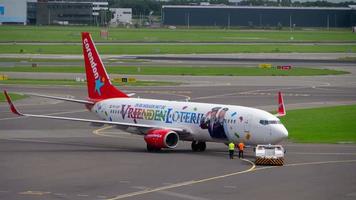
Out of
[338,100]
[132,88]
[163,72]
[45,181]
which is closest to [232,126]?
[45,181]

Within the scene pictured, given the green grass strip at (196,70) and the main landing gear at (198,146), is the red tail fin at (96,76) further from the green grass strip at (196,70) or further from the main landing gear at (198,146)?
the green grass strip at (196,70)

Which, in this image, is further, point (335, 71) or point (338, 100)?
point (335, 71)

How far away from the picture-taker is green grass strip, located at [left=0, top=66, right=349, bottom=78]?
14775 cm

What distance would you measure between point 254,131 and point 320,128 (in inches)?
750

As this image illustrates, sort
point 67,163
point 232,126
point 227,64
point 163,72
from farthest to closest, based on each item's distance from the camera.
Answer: point 227,64, point 163,72, point 232,126, point 67,163

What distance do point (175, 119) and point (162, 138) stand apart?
2.52 metres

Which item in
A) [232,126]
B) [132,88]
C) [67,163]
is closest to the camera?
[67,163]

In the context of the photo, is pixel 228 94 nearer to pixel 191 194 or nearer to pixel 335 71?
pixel 335 71

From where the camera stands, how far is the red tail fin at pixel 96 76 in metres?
73.0

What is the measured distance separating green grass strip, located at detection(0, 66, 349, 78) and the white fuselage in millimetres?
75988

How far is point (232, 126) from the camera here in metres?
63.2

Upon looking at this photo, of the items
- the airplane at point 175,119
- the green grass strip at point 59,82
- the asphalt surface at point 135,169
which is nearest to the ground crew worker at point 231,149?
the asphalt surface at point 135,169

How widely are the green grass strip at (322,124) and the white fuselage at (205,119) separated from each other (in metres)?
10.6

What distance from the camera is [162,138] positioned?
64562 millimetres
